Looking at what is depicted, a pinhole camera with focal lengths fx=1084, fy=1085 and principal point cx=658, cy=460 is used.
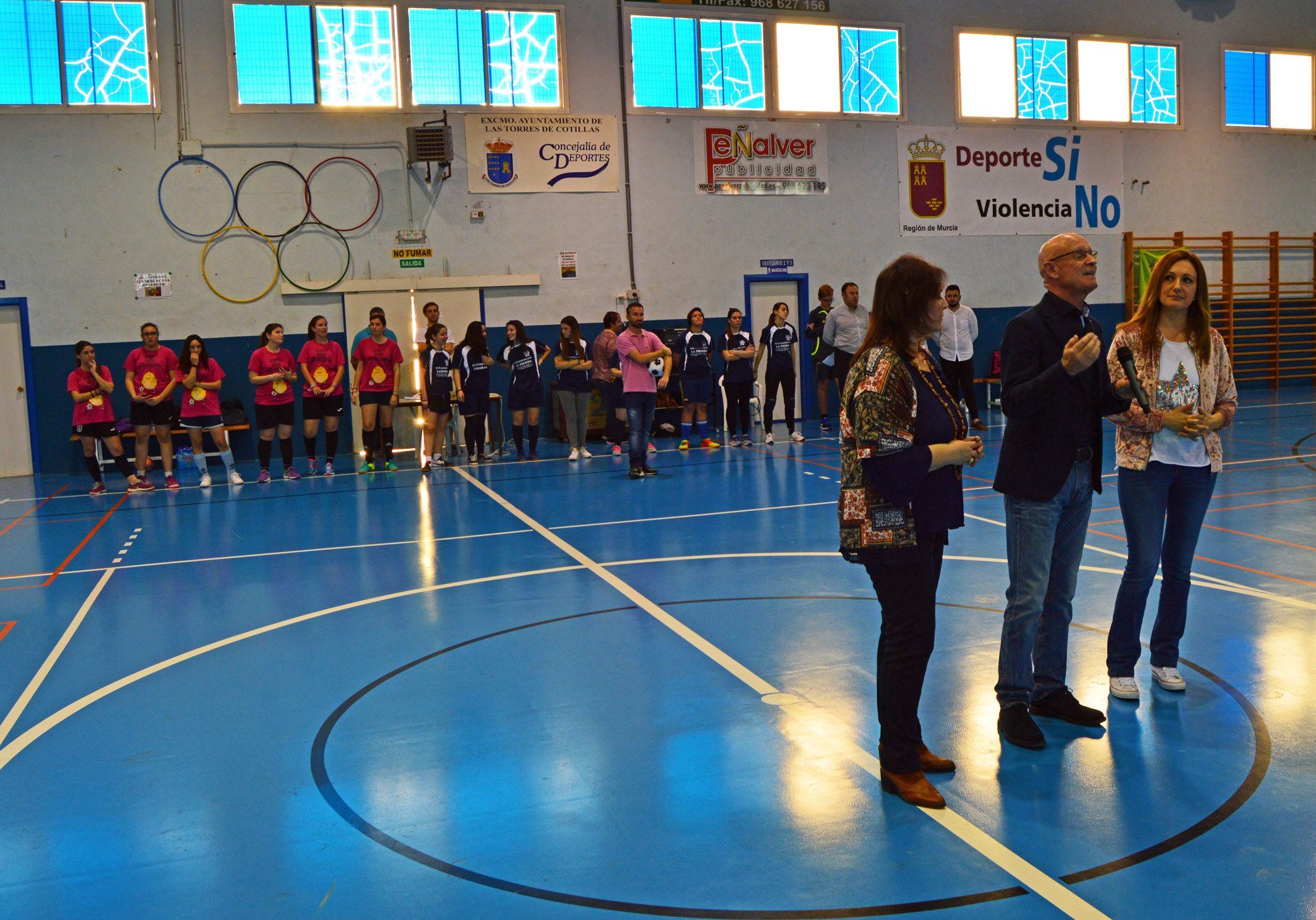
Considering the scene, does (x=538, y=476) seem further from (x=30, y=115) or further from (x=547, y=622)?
(x=30, y=115)

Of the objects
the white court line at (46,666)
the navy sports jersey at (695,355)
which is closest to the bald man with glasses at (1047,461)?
the white court line at (46,666)

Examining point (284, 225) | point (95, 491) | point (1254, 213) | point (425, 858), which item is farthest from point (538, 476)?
point (1254, 213)

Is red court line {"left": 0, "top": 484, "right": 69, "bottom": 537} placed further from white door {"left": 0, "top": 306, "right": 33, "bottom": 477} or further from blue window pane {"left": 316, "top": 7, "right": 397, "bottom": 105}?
blue window pane {"left": 316, "top": 7, "right": 397, "bottom": 105}

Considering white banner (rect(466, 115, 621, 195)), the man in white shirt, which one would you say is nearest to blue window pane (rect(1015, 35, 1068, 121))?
the man in white shirt

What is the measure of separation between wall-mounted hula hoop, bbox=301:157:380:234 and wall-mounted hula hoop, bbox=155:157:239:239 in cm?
97

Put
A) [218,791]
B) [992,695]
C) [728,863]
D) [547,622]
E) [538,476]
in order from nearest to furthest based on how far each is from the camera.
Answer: [728,863] < [218,791] < [992,695] < [547,622] < [538,476]

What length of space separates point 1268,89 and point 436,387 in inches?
659

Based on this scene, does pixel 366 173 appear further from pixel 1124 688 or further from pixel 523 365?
pixel 1124 688

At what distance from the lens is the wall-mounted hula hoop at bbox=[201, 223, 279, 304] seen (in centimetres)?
1495

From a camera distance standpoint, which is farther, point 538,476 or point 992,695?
point 538,476

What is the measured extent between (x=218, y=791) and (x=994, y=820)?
2.51 meters

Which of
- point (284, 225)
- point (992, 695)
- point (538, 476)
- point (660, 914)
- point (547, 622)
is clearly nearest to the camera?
point (660, 914)

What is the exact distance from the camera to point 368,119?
1550cm

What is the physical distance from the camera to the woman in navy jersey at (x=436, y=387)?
522 inches
